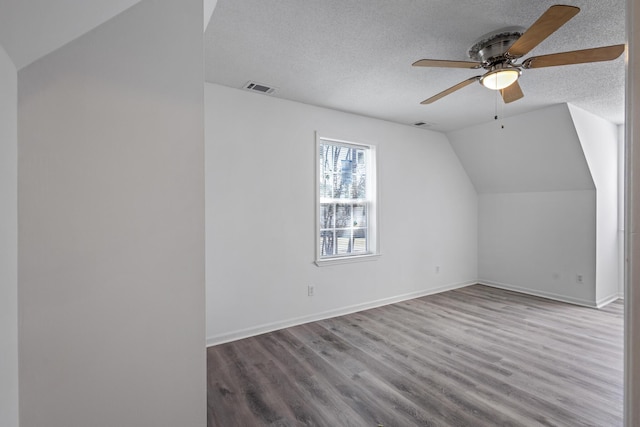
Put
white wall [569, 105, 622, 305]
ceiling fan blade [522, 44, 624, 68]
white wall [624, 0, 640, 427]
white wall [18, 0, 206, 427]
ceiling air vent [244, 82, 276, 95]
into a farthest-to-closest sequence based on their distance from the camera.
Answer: white wall [569, 105, 622, 305]
ceiling air vent [244, 82, 276, 95]
ceiling fan blade [522, 44, 624, 68]
white wall [18, 0, 206, 427]
white wall [624, 0, 640, 427]

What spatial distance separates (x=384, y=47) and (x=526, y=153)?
3.24m

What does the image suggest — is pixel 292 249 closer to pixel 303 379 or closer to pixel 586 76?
pixel 303 379

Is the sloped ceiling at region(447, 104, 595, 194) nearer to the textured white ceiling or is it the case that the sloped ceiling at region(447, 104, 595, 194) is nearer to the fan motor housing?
the textured white ceiling

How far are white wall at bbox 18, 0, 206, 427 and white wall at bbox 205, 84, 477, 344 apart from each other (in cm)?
155

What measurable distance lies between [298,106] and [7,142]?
9.04ft

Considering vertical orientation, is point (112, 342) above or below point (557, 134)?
below

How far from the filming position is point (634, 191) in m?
0.38

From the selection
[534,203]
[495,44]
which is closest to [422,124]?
[534,203]

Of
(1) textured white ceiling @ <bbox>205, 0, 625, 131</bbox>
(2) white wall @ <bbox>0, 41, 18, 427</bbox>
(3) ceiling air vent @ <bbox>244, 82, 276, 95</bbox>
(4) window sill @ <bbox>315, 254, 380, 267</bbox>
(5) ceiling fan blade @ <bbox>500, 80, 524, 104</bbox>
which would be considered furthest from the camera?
(4) window sill @ <bbox>315, 254, 380, 267</bbox>

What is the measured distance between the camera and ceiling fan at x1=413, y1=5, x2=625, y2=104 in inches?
62.1

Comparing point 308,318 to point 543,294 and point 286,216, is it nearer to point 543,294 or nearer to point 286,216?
point 286,216

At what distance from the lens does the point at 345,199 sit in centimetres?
400

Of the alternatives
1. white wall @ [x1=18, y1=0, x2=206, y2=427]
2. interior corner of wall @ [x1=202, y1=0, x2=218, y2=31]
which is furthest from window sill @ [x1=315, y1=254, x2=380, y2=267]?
interior corner of wall @ [x1=202, y1=0, x2=218, y2=31]

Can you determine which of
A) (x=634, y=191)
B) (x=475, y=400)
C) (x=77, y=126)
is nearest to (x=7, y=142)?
(x=77, y=126)
